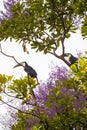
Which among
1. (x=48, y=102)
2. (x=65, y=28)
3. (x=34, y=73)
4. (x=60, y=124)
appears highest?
(x=65, y=28)

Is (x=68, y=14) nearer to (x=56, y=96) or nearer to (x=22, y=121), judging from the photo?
(x=56, y=96)

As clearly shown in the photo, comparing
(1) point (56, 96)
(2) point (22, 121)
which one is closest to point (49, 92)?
(1) point (56, 96)

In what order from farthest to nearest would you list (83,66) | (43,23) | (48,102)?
(43,23)
(48,102)
(83,66)

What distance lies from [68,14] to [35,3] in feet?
2.76

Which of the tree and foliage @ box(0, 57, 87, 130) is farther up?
the tree

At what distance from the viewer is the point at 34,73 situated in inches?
267

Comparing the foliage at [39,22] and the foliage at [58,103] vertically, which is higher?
the foliage at [39,22]

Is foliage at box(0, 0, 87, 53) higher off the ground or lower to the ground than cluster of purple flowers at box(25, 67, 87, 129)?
higher

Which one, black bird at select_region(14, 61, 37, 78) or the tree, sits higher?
the tree

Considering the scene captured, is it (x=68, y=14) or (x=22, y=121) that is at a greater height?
(x=68, y=14)

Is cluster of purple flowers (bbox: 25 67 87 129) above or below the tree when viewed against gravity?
below

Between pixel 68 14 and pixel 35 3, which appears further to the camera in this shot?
pixel 68 14

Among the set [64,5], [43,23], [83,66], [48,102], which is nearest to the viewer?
[83,66]

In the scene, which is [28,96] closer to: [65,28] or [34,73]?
[34,73]
